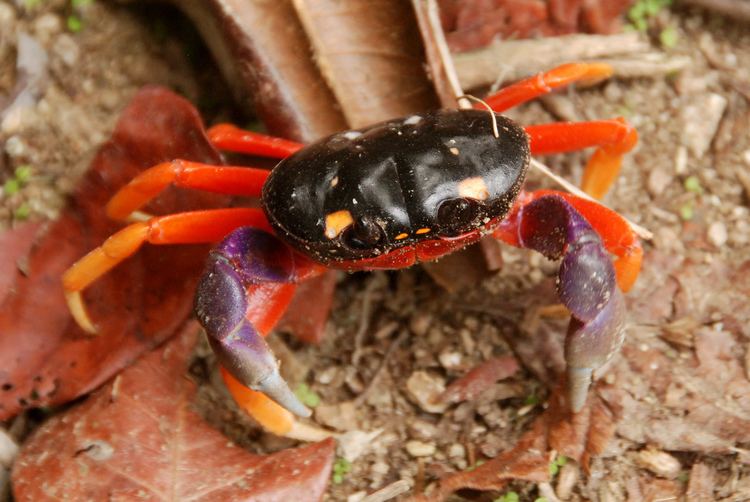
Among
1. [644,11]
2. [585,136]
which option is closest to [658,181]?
[585,136]

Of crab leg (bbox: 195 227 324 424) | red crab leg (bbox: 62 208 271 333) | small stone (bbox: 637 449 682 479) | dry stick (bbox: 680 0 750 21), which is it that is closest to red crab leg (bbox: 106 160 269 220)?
red crab leg (bbox: 62 208 271 333)

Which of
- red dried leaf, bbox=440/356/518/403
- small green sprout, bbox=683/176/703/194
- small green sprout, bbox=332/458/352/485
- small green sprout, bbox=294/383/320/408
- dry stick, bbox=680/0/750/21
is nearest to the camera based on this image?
small green sprout, bbox=332/458/352/485

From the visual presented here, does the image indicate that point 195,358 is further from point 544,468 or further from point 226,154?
point 544,468

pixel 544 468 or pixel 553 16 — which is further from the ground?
pixel 553 16

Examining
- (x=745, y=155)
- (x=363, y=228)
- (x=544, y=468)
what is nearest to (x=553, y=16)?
(x=745, y=155)

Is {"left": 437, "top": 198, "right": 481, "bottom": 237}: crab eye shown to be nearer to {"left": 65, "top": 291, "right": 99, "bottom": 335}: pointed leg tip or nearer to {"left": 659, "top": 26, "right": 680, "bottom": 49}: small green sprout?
{"left": 65, "top": 291, "right": 99, "bottom": 335}: pointed leg tip

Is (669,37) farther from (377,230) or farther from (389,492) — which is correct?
(389,492)
